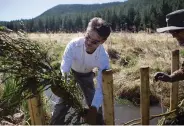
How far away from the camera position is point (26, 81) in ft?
7.10

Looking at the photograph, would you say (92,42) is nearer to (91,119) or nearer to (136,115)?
(91,119)

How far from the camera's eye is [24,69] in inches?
83.7

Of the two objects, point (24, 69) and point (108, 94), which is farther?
point (108, 94)

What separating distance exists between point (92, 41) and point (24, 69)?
34.8 inches

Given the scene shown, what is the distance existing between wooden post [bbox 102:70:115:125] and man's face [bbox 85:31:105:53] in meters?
0.43

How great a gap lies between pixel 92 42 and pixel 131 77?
16.0ft

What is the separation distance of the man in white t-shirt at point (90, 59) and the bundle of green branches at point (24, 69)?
316mm

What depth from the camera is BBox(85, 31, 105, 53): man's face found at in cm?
276

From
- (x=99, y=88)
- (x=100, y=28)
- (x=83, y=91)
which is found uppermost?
(x=100, y=28)

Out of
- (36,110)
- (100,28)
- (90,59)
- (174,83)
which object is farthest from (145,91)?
(174,83)

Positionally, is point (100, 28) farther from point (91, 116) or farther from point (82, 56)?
point (91, 116)

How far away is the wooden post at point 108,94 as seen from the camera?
243 cm

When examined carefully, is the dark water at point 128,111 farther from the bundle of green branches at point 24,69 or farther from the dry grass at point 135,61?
the bundle of green branches at point 24,69

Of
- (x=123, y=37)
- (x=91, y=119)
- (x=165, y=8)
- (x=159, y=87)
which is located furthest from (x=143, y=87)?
(x=165, y=8)
